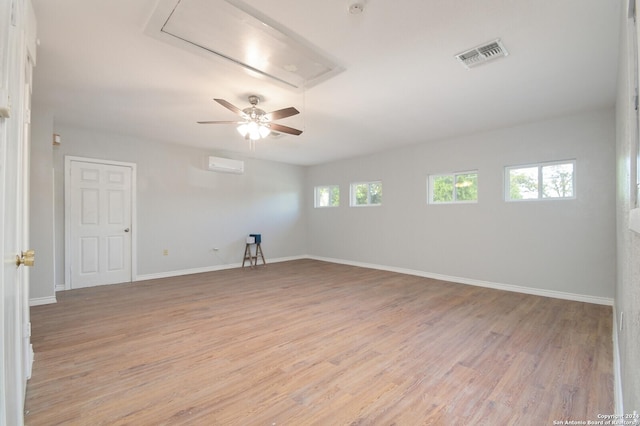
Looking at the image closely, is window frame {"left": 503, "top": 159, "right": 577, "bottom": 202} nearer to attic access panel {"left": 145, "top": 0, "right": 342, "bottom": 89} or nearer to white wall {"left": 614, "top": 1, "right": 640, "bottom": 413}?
white wall {"left": 614, "top": 1, "right": 640, "bottom": 413}

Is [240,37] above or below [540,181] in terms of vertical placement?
above

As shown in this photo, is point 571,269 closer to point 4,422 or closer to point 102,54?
point 4,422

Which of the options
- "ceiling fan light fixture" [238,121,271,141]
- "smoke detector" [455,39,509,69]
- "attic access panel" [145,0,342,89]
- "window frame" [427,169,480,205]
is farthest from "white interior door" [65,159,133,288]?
"window frame" [427,169,480,205]

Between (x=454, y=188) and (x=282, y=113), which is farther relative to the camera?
(x=454, y=188)

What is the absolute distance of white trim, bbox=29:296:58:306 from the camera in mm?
3724

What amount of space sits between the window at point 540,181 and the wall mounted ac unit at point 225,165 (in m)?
5.18

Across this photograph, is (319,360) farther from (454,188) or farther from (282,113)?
(454,188)

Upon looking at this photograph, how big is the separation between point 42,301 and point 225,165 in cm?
364

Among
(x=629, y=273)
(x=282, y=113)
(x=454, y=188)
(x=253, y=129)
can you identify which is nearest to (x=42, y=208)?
(x=253, y=129)

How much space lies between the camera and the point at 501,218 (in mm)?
4574

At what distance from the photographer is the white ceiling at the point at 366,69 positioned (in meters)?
1.98

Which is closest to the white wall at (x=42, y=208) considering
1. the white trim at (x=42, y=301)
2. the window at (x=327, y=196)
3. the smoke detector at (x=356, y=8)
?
the white trim at (x=42, y=301)

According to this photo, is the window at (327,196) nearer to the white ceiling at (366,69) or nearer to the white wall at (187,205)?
the white wall at (187,205)

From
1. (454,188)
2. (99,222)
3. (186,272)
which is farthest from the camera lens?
(186,272)
